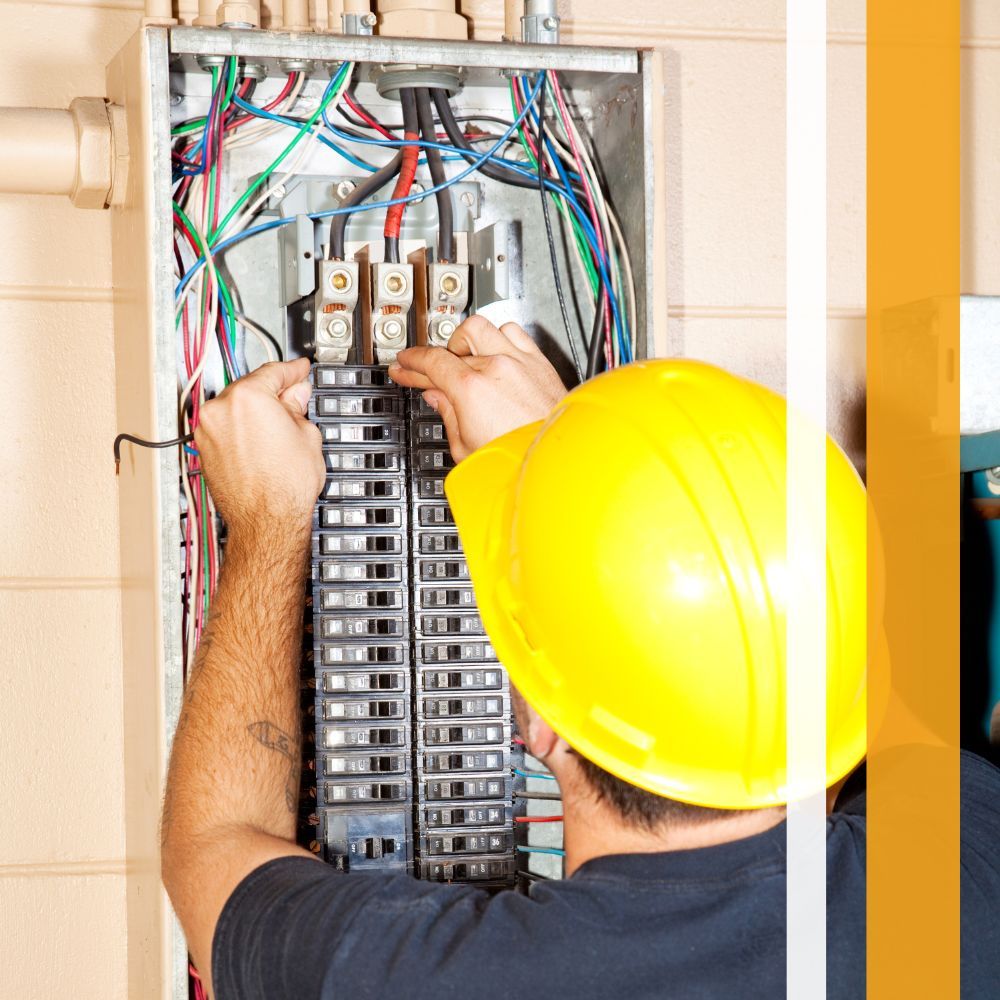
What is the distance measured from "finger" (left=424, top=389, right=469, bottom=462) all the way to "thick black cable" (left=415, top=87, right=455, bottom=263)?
0.58 feet

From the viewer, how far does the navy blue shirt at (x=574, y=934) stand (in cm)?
88

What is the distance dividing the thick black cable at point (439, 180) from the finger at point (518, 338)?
0.37 feet

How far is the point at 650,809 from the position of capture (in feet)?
3.24

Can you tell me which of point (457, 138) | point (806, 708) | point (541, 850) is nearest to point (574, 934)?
point (806, 708)

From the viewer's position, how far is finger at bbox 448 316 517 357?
1277 millimetres

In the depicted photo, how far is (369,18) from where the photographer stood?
1349 millimetres

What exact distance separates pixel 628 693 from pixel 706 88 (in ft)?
3.21

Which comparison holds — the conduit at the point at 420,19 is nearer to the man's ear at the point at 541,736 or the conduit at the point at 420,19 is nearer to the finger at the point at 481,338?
the finger at the point at 481,338

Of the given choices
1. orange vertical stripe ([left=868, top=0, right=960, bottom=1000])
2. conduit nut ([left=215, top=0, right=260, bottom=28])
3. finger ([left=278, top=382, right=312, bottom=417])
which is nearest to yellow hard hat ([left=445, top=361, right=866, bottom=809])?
orange vertical stripe ([left=868, top=0, right=960, bottom=1000])

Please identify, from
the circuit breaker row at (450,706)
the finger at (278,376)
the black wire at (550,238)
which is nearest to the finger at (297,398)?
the finger at (278,376)

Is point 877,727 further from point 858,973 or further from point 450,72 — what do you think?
point 450,72

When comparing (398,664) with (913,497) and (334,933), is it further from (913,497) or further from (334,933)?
(913,497)

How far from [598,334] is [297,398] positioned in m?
0.35

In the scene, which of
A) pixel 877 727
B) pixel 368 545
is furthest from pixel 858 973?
pixel 368 545
